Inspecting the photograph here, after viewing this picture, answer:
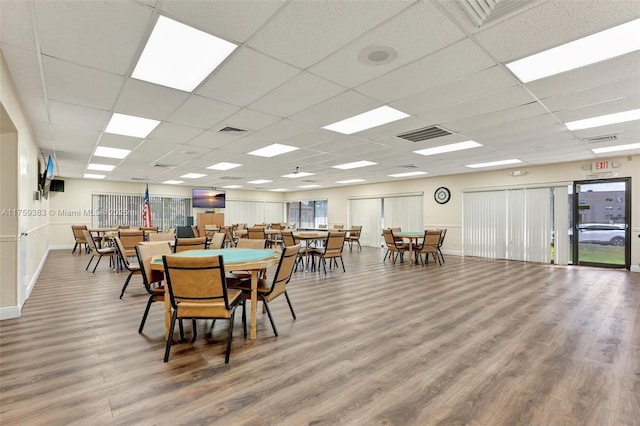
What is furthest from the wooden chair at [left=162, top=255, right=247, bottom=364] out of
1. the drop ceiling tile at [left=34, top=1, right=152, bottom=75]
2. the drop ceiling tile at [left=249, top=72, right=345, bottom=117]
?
the drop ceiling tile at [left=249, top=72, right=345, bottom=117]

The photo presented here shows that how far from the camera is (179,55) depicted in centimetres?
266

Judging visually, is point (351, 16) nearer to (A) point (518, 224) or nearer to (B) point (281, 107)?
(B) point (281, 107)

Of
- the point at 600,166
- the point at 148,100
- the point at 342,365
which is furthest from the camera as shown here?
the point at 600,166

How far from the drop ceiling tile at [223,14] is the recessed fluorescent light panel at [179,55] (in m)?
0.10

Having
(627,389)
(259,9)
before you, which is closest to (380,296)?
(627,389)

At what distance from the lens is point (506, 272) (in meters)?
6.62

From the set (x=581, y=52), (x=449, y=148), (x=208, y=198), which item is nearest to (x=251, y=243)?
(x=581, y=52)

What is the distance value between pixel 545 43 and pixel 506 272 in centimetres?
538

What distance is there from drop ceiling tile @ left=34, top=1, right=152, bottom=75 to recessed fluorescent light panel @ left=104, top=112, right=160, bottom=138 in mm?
1617

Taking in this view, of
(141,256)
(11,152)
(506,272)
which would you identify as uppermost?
(11,152)

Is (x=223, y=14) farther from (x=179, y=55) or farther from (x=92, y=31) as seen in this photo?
(x=92, y=31)

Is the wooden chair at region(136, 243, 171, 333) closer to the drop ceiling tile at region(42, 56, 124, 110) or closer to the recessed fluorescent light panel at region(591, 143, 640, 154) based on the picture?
the drop ceiling tile at region(42, 56, 124, 110)

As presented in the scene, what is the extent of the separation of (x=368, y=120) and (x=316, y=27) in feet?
7.56

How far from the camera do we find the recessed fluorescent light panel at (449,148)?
5830mm
